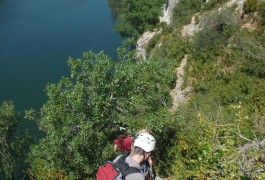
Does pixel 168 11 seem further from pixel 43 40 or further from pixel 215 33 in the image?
pixel 43 40

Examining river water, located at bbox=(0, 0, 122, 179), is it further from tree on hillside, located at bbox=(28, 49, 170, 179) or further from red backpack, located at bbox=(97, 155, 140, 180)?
red backpack, located at bbox=(97, 155, 140, 180)

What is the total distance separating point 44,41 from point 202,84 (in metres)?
43.6

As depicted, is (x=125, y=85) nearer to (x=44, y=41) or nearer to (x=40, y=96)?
(x=40, y=96)

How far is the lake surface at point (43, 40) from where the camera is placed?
47.7m

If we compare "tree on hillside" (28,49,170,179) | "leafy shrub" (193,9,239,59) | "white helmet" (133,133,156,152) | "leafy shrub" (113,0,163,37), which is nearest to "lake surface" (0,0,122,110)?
"leafy shrub" (113,0,163,37)

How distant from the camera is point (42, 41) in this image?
58.8 metres

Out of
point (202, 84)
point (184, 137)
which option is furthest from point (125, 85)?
point (202, 84)

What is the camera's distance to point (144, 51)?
114 feet

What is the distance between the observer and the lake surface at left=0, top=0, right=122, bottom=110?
4769 cm

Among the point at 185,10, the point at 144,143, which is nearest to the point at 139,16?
the point at 185,10

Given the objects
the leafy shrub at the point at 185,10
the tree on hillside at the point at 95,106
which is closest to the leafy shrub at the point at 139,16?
the leafy shrub at the point at 185,10

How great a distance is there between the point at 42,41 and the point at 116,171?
5596cm

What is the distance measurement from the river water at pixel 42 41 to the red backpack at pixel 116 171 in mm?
31383

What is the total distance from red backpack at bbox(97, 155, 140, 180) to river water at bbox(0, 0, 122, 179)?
31.4 metres
